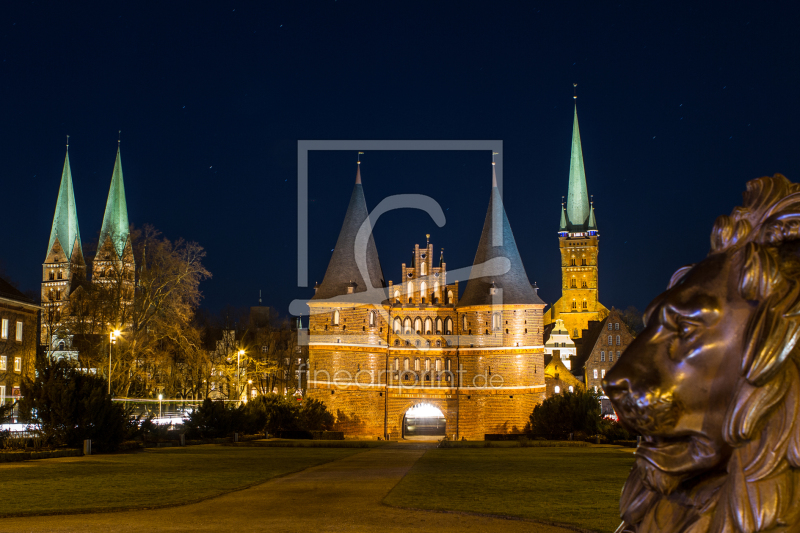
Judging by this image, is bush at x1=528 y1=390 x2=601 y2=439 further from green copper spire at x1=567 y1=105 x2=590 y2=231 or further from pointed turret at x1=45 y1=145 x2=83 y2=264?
green copper spire at x1=567 y1=105 x2=590 y2=231

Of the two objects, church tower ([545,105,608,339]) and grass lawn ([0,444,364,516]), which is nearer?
grass lawn ([0,444,364,516])

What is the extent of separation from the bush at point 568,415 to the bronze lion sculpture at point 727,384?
33.9 m

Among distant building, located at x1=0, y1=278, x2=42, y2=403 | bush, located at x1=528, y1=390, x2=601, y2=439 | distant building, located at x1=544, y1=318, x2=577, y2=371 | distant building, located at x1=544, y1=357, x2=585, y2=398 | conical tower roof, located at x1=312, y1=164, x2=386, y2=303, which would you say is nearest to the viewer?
bush, located at x1=528, y1=390, x2=601, y2=439

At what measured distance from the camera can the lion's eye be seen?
5.79 feet

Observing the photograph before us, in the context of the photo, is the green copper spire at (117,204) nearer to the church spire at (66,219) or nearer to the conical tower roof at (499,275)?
the church spire at (66,219)

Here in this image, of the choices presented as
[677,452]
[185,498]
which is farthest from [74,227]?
[677,452]

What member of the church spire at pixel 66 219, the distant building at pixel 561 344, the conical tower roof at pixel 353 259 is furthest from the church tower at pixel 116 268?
the distant building at pixel 561 344

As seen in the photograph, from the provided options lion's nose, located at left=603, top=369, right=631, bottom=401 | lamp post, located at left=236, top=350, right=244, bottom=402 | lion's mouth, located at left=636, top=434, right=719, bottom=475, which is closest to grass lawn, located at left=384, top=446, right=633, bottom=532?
lion's mouth, located at left=636, top=434, right=719, bottom=475

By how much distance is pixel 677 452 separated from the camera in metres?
1.80

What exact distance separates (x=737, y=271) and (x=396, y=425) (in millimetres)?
53915

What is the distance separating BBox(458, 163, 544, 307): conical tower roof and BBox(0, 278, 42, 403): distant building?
28.7 m

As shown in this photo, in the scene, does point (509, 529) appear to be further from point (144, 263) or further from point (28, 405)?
point (144, 263)

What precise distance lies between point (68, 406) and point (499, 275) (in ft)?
120

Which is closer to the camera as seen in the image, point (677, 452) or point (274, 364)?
point (677, 452)
